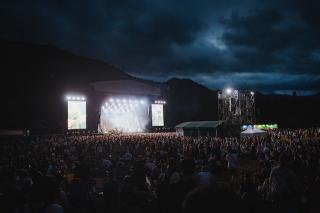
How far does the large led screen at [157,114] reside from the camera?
5181 centimetres

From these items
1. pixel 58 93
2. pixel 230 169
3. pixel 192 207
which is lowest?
pixel 230 169

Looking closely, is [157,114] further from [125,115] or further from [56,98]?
[56,98]

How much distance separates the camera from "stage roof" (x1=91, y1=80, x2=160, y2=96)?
2046 inches

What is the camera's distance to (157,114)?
52312mm

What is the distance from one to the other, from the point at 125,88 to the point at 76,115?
1335cm

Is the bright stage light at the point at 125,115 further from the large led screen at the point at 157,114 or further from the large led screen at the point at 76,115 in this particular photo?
the large led screen at the point at 76,115

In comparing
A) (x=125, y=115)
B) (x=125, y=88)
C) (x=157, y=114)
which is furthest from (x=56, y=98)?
(x=157, y=114)

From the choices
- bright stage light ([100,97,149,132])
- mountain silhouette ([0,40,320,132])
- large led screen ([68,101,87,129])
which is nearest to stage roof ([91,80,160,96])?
mountain silhouette ([0,40,320,132])

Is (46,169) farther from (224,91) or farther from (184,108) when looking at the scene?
(184,108)

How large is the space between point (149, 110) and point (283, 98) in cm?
4818

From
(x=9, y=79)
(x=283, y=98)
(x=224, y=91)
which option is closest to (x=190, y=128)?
(x=224, y=91)

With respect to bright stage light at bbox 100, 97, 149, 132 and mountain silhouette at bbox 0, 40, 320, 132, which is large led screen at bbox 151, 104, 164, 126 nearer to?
bright stage light at bbox 100, 97, 149, 132

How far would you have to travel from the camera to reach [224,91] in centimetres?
3559

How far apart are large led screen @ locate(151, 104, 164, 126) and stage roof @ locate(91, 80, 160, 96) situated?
4.28 m
